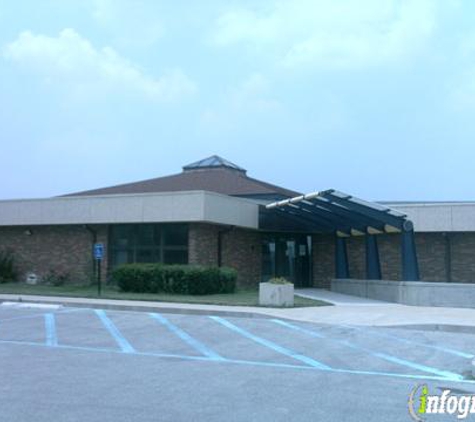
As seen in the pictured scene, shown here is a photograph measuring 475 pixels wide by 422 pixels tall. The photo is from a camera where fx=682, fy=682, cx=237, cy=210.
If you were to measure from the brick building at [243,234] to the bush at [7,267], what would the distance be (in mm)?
304

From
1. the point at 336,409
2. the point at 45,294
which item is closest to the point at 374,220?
the point at 45,294

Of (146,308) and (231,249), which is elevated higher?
(231,249)

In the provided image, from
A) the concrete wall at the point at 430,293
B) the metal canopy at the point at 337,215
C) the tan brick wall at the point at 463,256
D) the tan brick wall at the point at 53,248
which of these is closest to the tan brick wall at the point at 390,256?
the metal canopy at the point at 337,215

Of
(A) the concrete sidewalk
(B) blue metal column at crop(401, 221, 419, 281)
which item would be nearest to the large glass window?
(A) the concrete sidewalk

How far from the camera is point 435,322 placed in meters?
15.4

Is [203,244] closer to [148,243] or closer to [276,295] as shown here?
[148,243]

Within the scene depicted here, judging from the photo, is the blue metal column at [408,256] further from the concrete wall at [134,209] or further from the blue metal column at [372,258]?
the concrete wall at [134,209]

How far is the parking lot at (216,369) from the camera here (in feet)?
23.2

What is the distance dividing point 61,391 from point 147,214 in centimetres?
1758

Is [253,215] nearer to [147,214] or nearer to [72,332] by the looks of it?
[147,214]

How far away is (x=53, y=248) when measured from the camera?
28203 mm

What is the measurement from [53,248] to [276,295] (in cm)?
1251

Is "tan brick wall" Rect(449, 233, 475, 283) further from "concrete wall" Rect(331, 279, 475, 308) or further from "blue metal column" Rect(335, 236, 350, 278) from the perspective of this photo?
"concrete wall" Rect(331, 279, 475, 308)

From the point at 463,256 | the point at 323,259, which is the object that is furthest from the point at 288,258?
the point at 463,256
